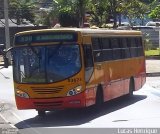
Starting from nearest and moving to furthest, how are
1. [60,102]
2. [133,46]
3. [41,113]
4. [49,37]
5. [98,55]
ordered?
[60,102] → [49,37] → [41,113] → [98,55] → [133,46]

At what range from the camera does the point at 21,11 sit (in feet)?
284

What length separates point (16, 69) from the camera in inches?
665

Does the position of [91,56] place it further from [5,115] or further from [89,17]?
[89,17]

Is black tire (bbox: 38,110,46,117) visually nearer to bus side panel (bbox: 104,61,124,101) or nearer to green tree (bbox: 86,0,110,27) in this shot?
bus side panel (bbox: 104,61,124,101)

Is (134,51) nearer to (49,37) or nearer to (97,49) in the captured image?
(97,49)

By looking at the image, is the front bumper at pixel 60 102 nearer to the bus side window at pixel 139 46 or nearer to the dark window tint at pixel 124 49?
the dark window tint at pixel 124 49

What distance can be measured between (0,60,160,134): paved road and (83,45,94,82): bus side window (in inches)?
48.5

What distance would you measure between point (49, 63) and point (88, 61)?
45.7 inches

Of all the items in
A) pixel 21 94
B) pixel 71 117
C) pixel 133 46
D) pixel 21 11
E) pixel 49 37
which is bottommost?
pixel 21 11

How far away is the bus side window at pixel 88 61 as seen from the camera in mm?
16547

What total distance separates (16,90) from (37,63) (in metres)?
1.05

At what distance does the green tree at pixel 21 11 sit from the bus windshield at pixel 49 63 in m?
67.3

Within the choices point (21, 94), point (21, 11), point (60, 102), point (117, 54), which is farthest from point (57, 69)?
point (21, 11)

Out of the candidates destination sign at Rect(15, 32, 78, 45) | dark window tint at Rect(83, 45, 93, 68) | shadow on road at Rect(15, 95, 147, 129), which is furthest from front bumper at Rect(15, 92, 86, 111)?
destination sign at Rect(15, 32, 78, 45)
